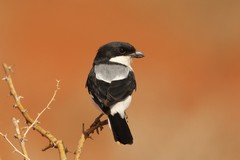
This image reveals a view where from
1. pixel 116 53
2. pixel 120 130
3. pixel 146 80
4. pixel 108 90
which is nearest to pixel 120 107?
pixel 108 90

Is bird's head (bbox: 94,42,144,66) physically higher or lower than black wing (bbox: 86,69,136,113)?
higher

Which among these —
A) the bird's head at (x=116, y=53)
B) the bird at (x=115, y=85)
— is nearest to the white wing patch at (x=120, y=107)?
the bird at (x=115, y=85)

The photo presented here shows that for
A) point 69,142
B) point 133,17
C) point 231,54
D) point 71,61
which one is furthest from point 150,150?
point 133,17

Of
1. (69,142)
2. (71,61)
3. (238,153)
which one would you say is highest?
(71,61)

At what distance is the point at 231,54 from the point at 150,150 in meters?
4.65

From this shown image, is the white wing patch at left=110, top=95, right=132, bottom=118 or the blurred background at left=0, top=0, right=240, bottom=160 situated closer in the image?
the white wing patch at left=110, top=95, right=132, bottom=118

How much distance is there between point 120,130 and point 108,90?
58 centimetres

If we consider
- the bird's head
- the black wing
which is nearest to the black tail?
the black wing

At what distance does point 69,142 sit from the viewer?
8.83 metres

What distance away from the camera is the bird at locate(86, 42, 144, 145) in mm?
4281

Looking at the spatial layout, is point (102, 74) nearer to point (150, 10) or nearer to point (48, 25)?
point (48, 25)

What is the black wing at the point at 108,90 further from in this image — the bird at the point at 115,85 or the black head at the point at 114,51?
the black head at the point at 114,51

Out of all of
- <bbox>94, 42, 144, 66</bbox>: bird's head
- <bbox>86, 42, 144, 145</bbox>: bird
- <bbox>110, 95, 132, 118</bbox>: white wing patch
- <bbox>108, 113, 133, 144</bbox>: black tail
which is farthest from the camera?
<bbox>94, 42, 144, 66</bbox>: bird's head

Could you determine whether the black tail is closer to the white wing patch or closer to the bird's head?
the white wing patch
